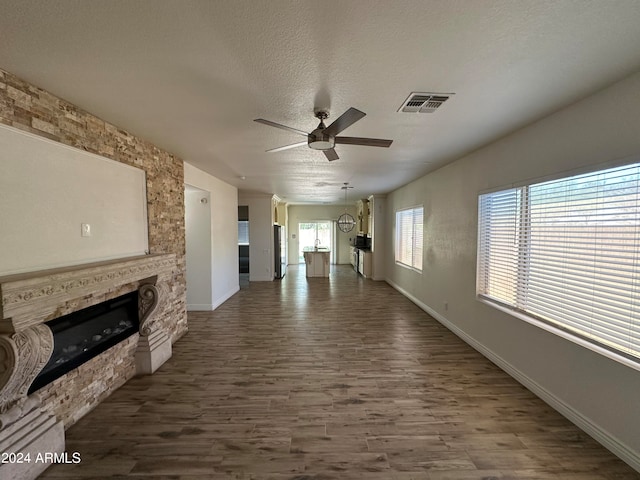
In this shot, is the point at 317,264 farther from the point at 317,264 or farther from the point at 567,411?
the point at 567,411

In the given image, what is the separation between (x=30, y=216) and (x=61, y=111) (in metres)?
0.92

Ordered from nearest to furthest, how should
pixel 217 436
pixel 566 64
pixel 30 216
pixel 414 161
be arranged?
pixel 566 64
pixel 30 216
pixel 217 436
pixel 414 161

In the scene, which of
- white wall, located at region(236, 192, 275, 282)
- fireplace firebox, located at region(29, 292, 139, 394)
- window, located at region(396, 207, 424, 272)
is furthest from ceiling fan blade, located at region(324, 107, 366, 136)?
white wall, located at region(236, 192, 275, 282)

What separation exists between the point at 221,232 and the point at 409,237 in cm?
440

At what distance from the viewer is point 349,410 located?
2.50 m

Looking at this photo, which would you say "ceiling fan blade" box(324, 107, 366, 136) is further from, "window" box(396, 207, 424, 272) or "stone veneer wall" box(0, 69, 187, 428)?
"window" box(396, 207, 424, 272)

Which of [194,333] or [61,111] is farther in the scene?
[194,333]

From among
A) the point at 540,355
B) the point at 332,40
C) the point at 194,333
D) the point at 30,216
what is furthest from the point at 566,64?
the point at 194,333

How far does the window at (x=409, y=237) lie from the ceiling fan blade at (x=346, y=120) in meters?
4.18

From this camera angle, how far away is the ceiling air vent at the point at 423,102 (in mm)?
2168

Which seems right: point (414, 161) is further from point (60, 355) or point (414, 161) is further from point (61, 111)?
point (60, 355)

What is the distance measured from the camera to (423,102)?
2.27 m

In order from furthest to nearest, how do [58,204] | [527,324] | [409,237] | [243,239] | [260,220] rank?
1. [243,239]
2. [260,220]
3. [409,237]
4. [527,324]
5. [58,204]

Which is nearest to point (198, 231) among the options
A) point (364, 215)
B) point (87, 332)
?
point (87, 332)
